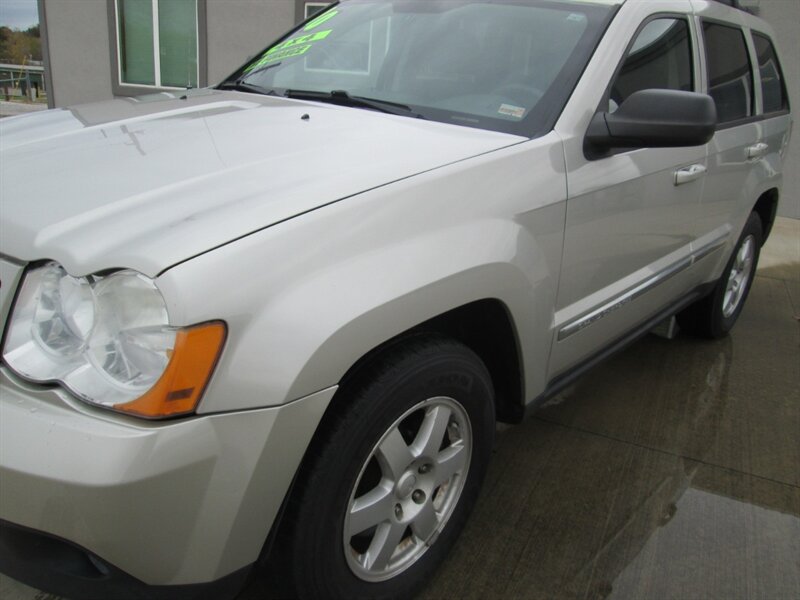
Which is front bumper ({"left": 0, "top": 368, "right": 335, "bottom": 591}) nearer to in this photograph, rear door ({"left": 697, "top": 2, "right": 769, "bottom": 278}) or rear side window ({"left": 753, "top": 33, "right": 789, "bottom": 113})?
rear door ({"left": 697, "top": 2, "right": 769, "bottom": 278})

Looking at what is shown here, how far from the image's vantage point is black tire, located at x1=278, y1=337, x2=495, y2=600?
1547mm

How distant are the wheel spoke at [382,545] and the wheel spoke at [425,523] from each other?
0.25ft

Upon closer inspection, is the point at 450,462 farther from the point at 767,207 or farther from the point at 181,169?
the point at 767,207

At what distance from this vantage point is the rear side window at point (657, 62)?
96.7 inches

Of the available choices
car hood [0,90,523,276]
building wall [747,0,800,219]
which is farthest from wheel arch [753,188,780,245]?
building wall [747,0,800,219]

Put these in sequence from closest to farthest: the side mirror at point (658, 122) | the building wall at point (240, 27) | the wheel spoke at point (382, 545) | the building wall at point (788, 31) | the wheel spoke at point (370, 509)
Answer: the wheel spoke at point (370, 509) → the wheel spoke at point (382, 545) → the side mirror at point (658, 122) → the building wall at point (788, 31) → the building wall at point (240, 27)

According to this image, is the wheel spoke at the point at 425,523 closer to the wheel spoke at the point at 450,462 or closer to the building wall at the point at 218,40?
the wheel spoke at the point at 450,462

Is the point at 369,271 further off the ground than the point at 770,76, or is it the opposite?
the point at 770,76

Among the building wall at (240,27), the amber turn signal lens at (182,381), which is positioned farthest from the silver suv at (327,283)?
the building wall at (240,27)

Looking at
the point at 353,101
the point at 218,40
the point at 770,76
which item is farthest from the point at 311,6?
the point at 353,101

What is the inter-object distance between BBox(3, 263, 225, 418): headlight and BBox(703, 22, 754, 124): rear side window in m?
2.76

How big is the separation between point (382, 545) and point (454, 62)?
1.61 metres

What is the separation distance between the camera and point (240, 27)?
8.53 meters

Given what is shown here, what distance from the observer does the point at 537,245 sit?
1973 mm
